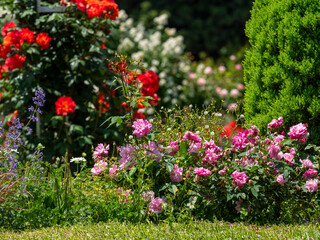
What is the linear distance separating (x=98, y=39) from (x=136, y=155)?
2.25 meters

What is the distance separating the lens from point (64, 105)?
523 centimetres

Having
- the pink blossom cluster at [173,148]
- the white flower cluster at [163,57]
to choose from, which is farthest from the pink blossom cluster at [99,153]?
the white flower cluster at [163,57]

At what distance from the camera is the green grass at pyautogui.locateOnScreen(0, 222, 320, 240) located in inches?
125

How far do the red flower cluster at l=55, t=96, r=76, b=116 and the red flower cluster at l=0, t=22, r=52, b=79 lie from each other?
626 mm

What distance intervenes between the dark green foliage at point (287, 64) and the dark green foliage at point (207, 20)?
8.49 metres

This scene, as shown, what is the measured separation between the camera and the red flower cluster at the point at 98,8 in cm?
533

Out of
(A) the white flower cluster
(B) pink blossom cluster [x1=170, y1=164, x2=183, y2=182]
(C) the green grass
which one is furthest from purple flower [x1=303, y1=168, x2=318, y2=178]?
(A) the white flower cluster

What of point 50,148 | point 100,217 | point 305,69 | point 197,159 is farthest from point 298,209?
point 50,148

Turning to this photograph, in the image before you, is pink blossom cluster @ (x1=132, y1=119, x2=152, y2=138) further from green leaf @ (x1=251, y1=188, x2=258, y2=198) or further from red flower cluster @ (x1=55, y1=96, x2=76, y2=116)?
red flower cluster @ (x1=55, y1=96, x2=76, y2=116)

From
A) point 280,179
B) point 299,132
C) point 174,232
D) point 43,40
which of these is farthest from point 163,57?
point 174,232

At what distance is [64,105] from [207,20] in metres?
8.79

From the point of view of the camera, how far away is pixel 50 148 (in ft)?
18.0

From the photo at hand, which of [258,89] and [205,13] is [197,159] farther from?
[205,13]

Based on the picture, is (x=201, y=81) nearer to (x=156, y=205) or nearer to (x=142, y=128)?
(x=142, y=128)
